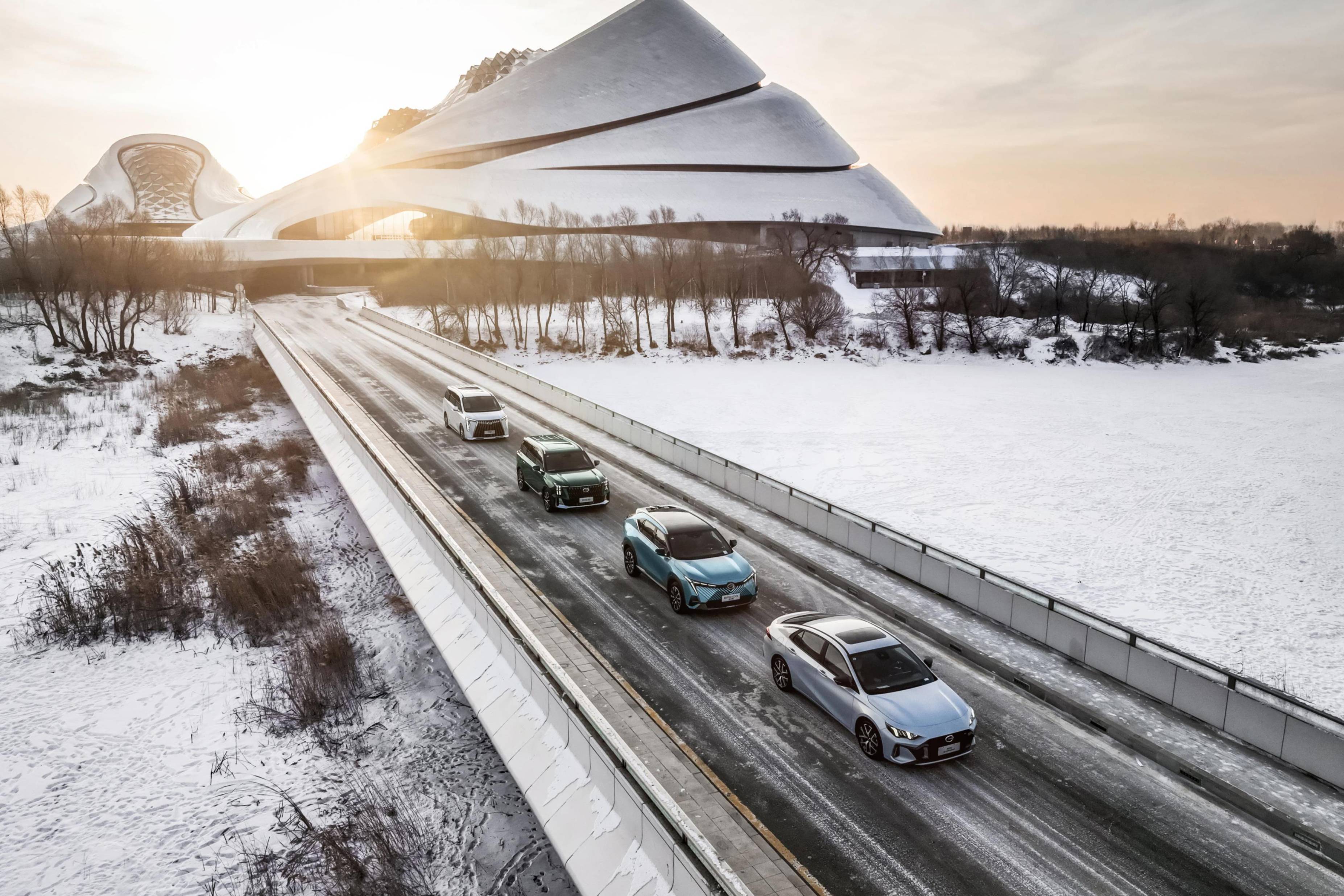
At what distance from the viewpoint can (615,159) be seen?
130 meters

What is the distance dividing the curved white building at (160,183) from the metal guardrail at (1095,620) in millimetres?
172089

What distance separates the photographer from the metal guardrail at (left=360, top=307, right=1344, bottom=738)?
12.4 meters

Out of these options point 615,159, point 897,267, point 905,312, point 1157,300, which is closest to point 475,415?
point 905,312

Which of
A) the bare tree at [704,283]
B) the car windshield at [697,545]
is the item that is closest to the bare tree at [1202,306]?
the bare tree at [704,283]

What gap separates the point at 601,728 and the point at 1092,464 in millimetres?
33378

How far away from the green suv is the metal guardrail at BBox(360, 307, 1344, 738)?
467 cm

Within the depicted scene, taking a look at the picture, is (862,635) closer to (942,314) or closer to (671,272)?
(671,272)

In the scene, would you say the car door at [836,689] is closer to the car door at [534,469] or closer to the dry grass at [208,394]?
the car door at [534,469]

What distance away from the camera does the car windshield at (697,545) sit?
16.5 m

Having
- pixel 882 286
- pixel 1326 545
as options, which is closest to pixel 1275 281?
pixel 882 286

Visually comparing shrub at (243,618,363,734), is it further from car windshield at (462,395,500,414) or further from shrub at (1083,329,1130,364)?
shrub at (1083,329,1130,364)

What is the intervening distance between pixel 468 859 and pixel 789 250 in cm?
7987

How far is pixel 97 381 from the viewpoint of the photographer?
52531 mm

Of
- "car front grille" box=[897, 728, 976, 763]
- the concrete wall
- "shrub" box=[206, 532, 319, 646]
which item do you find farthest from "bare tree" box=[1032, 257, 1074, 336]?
"car front grille" box=[897, 728, 976, 763]
